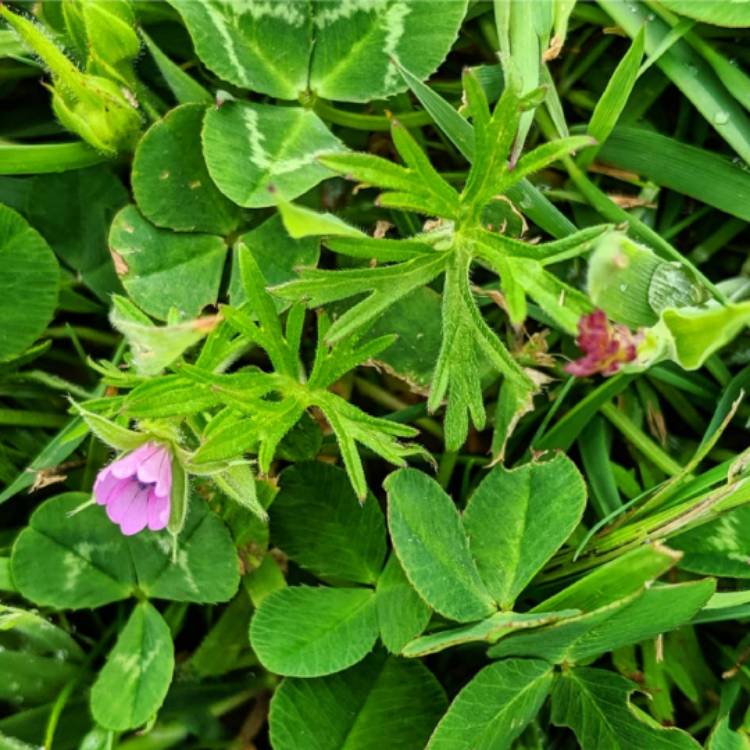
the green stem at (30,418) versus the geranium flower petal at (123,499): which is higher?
the geranium flower petal at (123,499)

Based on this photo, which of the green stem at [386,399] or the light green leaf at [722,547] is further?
the green stem at [386,399]

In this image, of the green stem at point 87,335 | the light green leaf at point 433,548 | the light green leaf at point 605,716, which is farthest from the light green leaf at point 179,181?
the light green leaf at point 605,716

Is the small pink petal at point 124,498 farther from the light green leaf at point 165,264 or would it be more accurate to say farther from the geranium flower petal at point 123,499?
the light green leaf at point 165,264

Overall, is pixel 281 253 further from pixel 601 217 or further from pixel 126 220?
pixel 601 217

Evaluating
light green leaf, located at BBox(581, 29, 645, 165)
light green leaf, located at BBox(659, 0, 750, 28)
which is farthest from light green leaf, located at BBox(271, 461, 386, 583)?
light green leaf, located at BBox(659, 0, 750, 28)

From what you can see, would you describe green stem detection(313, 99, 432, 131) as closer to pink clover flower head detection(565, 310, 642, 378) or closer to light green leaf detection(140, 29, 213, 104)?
light green leaf detection(140, 29, 213, 104)

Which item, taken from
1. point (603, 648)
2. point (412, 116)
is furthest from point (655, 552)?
point (412, 116)

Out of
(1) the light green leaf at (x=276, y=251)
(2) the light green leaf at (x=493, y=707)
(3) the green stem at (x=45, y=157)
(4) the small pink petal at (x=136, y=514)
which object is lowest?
(2) the light green leaf at (x=493, y=707)

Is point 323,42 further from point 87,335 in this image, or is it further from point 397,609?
point 397,609
